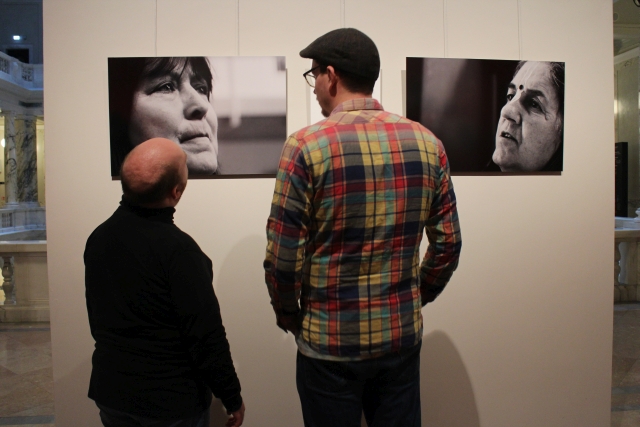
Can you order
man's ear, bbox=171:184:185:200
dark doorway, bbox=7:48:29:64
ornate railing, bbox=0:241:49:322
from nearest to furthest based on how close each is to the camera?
1. man's ear, bbox=171:184:185:200
2. ornate railing, bbox=0:241:49:322
3. dark doorway, bbox=7:48:29:64

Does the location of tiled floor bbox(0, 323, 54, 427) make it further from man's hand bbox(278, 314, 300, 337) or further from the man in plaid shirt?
the man in plaid shirt

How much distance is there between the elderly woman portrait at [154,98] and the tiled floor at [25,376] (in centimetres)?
208

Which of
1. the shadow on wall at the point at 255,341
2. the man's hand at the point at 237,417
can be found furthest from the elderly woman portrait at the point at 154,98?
the man's hand at the point at 237,417

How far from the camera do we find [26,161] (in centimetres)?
1557

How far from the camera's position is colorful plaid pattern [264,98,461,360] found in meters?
1.15

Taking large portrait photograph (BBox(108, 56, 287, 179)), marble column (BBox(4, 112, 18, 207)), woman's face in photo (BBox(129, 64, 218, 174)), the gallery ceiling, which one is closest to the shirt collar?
large portrait photograph (BBox(108, 56, 287, 179))

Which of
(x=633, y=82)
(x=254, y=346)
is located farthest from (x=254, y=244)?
(x=633, y=82)

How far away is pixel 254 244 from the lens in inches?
85.5

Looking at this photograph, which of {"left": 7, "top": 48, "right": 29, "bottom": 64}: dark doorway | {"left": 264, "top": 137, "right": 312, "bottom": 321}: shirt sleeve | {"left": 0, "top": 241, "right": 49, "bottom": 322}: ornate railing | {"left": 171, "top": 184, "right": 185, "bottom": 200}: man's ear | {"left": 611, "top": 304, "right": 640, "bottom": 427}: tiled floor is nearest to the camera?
{"left": 264, "top": 137, "right": 312, "bottom": 321}: shirt sleeve

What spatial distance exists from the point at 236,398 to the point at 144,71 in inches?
60.9

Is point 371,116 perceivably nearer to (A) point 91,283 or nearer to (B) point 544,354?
(A) point 91,283

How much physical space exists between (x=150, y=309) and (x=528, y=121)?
2.02 meters

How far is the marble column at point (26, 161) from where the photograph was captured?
15289 millimetres

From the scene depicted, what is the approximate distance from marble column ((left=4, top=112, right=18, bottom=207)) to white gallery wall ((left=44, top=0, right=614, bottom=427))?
1601 centimetres
